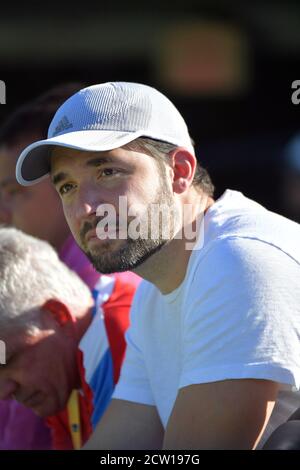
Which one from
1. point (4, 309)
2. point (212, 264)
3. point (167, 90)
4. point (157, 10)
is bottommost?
point (167, 90)

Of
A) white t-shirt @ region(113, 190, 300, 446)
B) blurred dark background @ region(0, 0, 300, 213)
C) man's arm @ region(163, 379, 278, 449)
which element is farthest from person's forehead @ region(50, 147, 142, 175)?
blurred dark background @ region(0, 0, 300, 213)

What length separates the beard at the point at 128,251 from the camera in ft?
8.20

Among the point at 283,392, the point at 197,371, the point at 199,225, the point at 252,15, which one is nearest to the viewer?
the point at 197,371

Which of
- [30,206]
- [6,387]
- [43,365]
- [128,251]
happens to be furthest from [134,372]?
[30,206]

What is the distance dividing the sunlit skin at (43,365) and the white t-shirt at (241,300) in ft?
1.66

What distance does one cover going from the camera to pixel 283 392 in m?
2.42

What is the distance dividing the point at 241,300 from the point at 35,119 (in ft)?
5.83

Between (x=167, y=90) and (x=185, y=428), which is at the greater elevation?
(x=185, y=428)

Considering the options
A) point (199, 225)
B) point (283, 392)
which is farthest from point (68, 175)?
point (283, 392)

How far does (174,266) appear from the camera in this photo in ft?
8.59

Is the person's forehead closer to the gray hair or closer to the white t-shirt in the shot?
the white t-shirt

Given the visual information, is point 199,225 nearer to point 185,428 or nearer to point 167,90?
point 185,428

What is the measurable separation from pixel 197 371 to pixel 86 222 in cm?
51

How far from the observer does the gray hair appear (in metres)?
2.96
